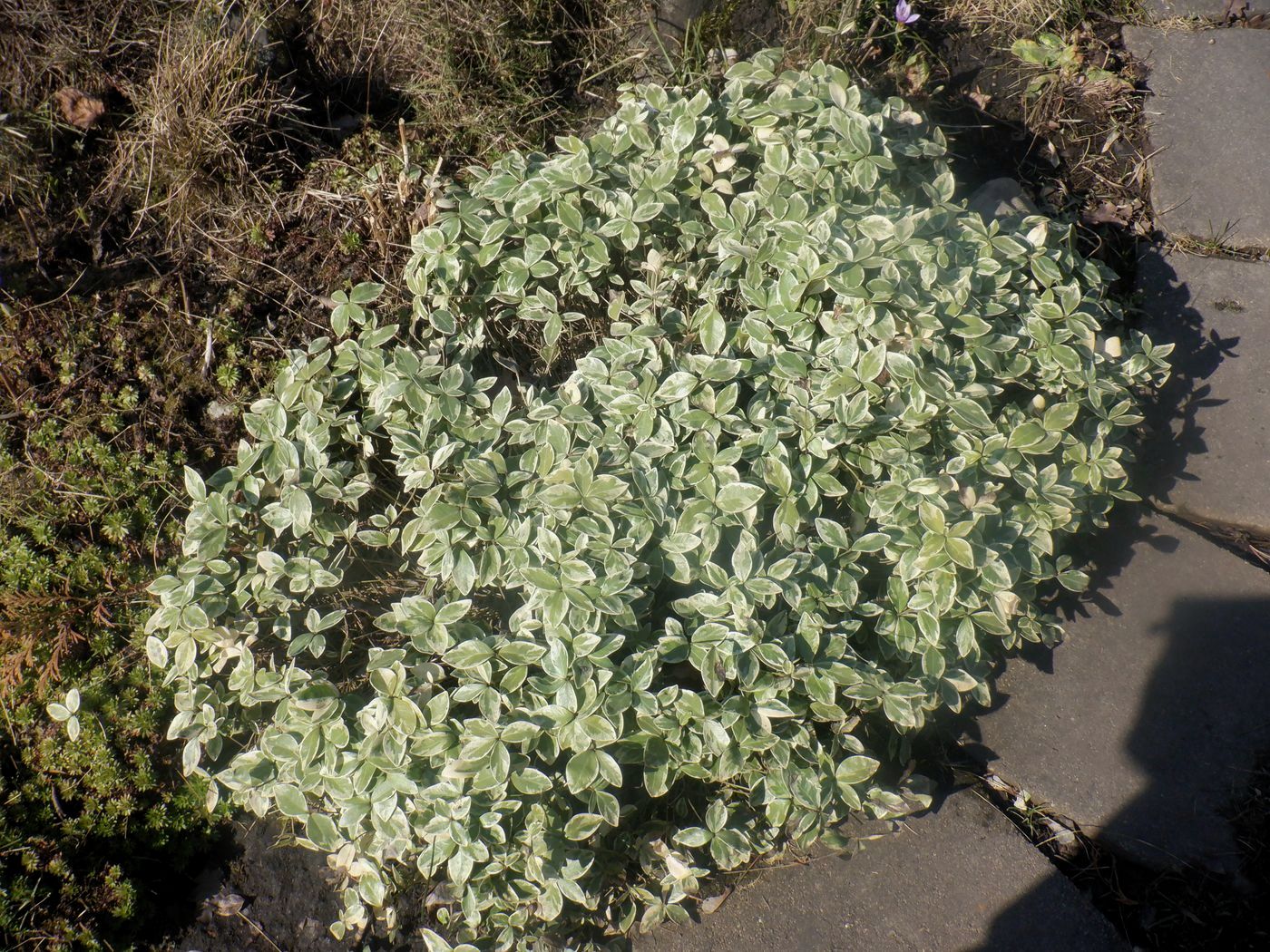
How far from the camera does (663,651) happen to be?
78.2 inches

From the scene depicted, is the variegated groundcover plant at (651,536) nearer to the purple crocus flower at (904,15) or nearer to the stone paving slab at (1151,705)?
the stone paving slab at (1151,705)

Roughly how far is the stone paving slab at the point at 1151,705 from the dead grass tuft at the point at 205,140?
9.87 feet

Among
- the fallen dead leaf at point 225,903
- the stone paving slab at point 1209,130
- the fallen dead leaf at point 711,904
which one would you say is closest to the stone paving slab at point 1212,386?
the stone paving slab at point 1209,130

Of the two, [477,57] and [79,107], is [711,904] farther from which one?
[79,107]

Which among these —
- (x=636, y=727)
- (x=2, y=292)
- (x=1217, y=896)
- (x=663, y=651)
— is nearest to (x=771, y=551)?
(x=663, y=651)

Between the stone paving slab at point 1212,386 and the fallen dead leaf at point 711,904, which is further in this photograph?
the stone paving slab at point 1212,386

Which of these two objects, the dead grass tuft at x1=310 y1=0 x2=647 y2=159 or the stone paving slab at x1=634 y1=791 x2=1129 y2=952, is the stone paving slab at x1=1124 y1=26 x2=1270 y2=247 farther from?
the stone paving slab at x1=634 y1=791 x2=1129 y2=952

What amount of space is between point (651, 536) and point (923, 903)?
3.88 feet

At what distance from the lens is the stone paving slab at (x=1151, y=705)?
Answer: 2285 mm

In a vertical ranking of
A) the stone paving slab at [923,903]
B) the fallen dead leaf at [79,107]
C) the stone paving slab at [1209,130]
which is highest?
the stone paving slab at [1209,130]

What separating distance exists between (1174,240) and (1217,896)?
2120 mm

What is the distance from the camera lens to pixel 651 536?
212cm

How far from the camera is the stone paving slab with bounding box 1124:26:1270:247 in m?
3.06

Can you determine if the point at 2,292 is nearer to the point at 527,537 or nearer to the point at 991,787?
the point at 527,537
